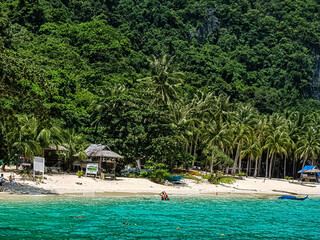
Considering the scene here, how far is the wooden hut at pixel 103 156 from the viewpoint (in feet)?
103

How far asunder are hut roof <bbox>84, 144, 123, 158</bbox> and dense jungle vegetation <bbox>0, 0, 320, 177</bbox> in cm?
150

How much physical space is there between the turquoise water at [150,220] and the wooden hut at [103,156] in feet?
21.2

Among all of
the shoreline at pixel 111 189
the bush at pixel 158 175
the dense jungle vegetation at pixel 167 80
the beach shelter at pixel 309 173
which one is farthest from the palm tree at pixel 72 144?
the beach shelter at pixel 309 173

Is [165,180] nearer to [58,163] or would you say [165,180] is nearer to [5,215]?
[58,163]

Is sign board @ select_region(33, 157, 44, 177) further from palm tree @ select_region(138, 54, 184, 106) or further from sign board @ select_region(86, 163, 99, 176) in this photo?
palm tree @ select_region(138, 54, 184, 106)

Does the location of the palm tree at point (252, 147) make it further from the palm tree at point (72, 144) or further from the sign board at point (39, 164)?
the sign board at point (39, 164)

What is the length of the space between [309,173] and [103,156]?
115 ft

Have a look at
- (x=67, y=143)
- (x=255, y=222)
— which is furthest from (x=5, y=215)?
(x=67, y=143)

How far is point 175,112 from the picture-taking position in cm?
4453

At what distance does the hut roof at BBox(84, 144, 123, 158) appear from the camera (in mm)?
31391

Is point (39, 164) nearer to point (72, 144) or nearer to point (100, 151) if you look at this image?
point (100, 151)

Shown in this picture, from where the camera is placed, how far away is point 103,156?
3133cm

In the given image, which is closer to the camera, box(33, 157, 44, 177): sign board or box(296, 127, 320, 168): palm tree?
box(33, 157, 44, 177): sign board

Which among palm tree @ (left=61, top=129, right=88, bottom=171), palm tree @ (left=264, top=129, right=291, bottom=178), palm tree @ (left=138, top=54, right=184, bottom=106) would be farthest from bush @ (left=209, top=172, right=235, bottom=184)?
palm tree @ (left=264, top=129, right=291, bottom=178)
